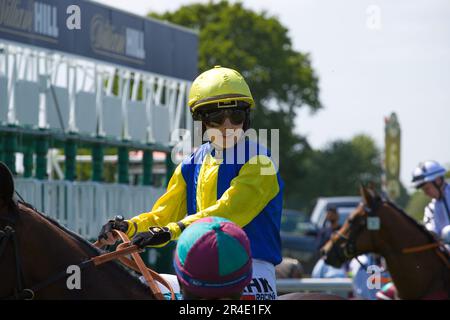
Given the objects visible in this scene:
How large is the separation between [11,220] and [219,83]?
985 millimetres

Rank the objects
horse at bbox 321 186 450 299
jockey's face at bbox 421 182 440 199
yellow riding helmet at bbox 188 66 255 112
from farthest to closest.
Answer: jockey's face at bbox 421 182 440 199
horse at bbox 321 186 450 299
yellow riding helmet at bbox 188 66 255 112

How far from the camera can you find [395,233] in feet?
27.8

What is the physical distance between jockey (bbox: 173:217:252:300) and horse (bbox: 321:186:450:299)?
17.7 ft

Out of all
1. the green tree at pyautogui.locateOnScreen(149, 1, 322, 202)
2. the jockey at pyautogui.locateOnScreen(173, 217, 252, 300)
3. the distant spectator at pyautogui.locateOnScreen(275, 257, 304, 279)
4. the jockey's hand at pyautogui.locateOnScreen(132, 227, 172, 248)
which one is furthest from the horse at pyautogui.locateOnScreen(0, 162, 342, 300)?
the green tree at pyautogui.locateOnScreen(149, 1, 322, 202)

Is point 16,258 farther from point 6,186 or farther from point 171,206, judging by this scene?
point 171,206

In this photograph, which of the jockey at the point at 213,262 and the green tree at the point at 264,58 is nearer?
the jockey at the point at 213,262

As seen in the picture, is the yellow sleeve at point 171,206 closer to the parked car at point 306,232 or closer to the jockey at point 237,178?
the jockey at point 237,178

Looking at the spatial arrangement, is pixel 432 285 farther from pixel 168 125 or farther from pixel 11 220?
pixel 168 125

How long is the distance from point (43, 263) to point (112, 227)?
1.56 ft

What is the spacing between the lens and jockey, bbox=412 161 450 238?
845 centimetres

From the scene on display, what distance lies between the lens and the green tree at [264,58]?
35969 millimetres

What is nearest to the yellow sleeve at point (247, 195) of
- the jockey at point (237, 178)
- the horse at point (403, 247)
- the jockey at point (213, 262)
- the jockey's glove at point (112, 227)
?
the jockey at point (237, 178)

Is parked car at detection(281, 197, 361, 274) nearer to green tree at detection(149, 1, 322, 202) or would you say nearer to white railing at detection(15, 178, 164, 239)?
white railing at detection(15, 178, 164, 239)
